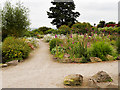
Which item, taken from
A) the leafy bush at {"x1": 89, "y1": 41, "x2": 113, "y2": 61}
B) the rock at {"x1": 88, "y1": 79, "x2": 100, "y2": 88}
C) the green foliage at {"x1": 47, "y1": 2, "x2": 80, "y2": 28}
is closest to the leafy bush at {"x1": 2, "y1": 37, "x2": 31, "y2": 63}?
the leafy bush at {"x1": 89, "y1": 41, "x2": 113, "y2": 61}

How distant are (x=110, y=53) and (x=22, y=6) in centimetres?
1056

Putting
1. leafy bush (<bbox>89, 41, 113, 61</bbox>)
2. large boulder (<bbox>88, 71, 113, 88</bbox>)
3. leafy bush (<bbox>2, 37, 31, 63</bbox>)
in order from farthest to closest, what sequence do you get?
leafy bush (<bbox>2, 37, 31, 63</bbox>), leafy bush (<bbox>89, 41, 113, 61</bbox>), large boulder (<bbox>88, 71, 113, 88</bbox>)

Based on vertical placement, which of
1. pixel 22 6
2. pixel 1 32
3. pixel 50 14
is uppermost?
pixel 50 14

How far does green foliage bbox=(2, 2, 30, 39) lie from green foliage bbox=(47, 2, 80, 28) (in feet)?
54.1

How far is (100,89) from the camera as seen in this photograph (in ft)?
12.6

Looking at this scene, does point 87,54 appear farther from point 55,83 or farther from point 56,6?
point 56,6

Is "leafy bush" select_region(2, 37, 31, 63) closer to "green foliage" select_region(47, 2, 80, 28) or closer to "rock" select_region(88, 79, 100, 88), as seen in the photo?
"rock" select_region(88, 79, 100, 88)

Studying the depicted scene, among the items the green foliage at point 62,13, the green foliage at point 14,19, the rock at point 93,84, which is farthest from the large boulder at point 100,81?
the green foliage at point 62,13

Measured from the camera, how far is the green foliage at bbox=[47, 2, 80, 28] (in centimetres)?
3089

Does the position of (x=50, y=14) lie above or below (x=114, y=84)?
above

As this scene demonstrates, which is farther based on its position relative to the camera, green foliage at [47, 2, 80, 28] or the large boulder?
green foliage at [47, 2, 80, 28]

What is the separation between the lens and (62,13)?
103ft

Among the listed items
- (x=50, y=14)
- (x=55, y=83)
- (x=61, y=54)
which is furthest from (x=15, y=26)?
(x=50, y=14)

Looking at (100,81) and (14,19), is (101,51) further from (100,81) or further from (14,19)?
(14,19)
